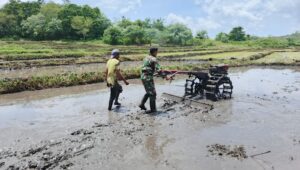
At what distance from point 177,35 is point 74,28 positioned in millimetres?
22836

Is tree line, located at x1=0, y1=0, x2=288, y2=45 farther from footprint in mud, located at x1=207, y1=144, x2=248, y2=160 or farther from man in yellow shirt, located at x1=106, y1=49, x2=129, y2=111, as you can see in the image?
footprint in mud, located at x1=207, y1=144, x2=248, y2=160

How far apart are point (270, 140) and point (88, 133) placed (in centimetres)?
459

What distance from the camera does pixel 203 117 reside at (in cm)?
1109

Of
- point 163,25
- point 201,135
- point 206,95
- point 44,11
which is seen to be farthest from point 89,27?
point 201,135

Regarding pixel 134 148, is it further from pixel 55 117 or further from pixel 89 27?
pixel 89 27

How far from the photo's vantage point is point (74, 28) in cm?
A: 7338

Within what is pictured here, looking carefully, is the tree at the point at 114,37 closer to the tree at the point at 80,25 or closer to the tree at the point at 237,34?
the tree at the point at 80,25

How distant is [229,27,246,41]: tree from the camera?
103 meters

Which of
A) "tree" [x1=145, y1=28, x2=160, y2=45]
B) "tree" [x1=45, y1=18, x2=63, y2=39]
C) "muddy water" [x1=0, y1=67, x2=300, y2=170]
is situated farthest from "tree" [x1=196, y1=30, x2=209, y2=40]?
"muddy water" [x1=0, y1=67, x2=300, y2=170]

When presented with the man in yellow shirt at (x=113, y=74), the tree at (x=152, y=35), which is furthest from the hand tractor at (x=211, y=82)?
the tree at (x=152, y=35)

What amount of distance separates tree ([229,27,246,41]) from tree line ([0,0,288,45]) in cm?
2262

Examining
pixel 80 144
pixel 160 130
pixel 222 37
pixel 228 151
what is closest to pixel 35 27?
pixel 222 37

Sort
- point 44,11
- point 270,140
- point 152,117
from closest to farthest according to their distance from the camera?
point 270,140
point 152,117
point 44,11

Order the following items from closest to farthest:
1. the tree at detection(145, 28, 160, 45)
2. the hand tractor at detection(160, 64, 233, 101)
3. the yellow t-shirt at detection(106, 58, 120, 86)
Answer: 1. the yellow t-shirt at detection(106, 58, 120, 86)
2. the hand tractor at detection(160, 64, 233, 101)
3. the tree at detection(145, 28, 160, 45)
